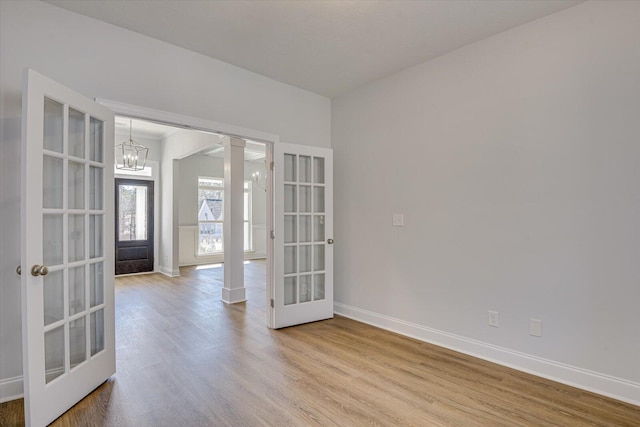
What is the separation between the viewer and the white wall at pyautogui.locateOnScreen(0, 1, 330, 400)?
2.26 metres

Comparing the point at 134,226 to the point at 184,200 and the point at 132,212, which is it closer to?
the point at 132,212

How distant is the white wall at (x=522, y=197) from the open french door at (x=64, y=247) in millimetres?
2682

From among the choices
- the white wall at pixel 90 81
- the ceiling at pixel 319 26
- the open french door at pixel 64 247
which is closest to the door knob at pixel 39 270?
the open french door at pixel 64 247

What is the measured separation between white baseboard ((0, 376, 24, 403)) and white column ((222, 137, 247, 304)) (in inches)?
107

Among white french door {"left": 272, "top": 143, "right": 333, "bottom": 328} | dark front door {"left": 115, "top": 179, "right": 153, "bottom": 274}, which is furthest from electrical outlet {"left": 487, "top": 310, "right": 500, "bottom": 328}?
dark front door {"left": 115, "top": 179, "right": 153, "bottom": 274}

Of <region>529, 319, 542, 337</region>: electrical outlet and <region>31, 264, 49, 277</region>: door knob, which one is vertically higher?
<region>31, 264, 49, 277</region>: door knob

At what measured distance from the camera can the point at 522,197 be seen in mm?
2734

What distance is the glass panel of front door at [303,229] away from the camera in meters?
3.92

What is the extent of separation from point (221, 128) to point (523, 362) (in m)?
3.44

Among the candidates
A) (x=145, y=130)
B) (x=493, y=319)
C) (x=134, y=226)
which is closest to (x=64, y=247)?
(x=493, y=319)

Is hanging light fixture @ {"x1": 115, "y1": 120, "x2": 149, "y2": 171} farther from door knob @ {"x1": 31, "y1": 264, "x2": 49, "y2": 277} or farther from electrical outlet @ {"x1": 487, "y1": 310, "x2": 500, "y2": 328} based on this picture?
electrical outlet @ {"x1": 487, "y1": 310, "x2": 500, "y2": 328}

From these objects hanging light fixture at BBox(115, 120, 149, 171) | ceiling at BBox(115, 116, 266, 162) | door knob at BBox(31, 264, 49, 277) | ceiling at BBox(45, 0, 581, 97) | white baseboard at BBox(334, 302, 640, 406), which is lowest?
white baseboard at BBox(334, 302, 640, 406)

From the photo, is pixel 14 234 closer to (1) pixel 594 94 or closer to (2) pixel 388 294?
(2) pixel 388 294

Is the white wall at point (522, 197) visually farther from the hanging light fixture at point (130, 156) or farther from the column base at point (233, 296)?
the hanging light fixture at point (130, 156)
